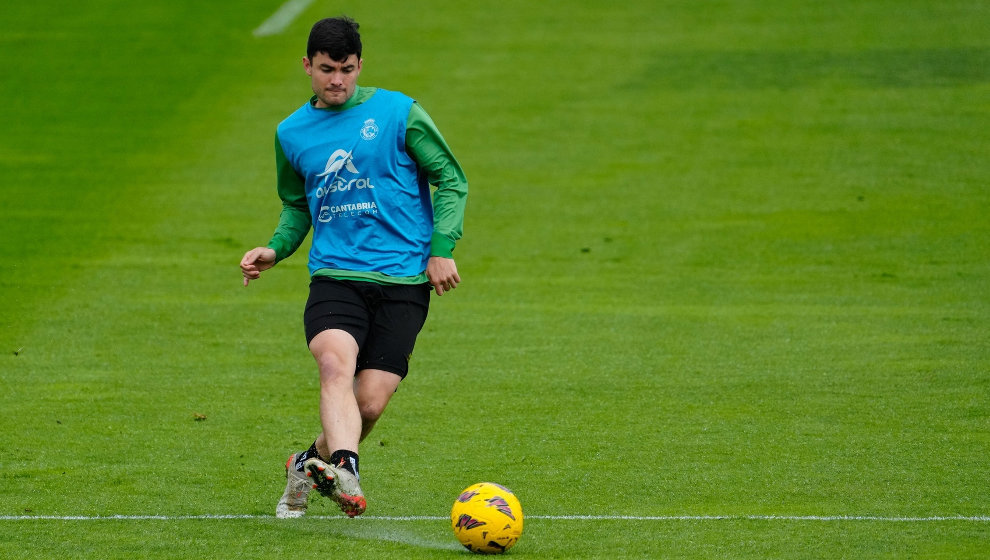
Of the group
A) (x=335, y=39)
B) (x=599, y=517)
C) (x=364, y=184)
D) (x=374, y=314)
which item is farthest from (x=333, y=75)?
(x=599, y=517)

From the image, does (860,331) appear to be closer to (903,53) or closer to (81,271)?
(81,271)

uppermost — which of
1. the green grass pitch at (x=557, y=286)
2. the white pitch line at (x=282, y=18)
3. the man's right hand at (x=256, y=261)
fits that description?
the man's right hand at (x=256, y=261)

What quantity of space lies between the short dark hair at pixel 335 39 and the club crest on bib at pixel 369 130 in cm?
31

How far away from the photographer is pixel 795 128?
2031cm

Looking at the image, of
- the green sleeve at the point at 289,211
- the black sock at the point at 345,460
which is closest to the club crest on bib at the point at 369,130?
the green sleeve at the point at 289,211

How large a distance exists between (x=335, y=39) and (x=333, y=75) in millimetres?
189

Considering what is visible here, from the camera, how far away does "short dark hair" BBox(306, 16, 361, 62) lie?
608 centimetres

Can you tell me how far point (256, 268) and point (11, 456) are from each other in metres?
2.48

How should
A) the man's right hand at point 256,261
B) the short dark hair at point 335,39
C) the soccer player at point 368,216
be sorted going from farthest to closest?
the man's right hand at point 256,261 → the soccer player at point 368,216 → the short dark hair at point 335,39

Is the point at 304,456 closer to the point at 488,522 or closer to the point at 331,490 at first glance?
the point at 331,490

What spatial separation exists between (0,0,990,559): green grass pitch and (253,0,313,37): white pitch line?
0.95 ft

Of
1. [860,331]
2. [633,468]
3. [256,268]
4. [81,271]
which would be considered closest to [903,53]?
[860,331]

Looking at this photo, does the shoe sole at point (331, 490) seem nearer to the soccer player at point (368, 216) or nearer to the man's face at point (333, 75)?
the soccer player at point (368, 216)

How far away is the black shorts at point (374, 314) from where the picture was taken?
6.25 metres
